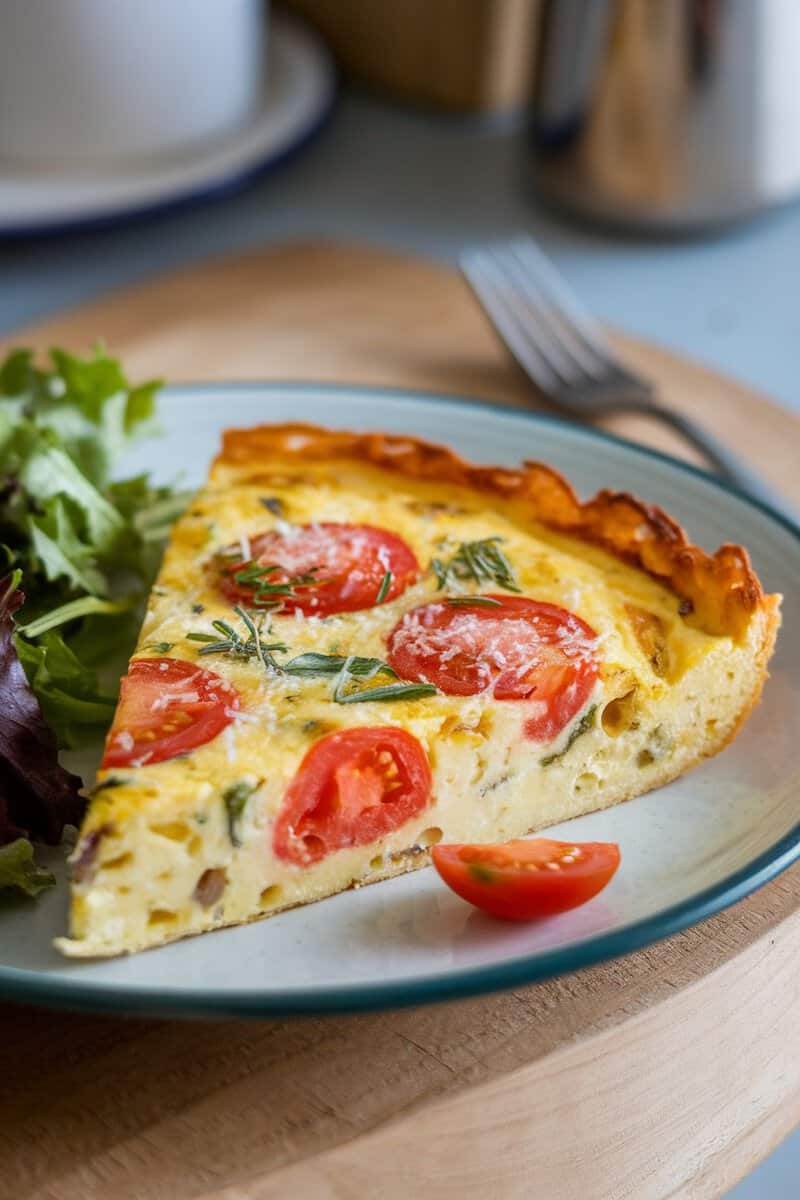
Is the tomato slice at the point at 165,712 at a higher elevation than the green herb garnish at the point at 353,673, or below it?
below

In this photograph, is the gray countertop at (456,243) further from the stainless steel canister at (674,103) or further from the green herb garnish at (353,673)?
the green herb garnish at (353,673)

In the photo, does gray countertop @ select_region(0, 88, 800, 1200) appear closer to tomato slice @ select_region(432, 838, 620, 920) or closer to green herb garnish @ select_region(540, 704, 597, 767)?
green herb garnish @ select_region(540, 704, 597, 767)

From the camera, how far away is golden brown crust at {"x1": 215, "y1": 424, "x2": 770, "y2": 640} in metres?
2.63

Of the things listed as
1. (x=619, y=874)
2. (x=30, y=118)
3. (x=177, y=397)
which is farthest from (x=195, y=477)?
(x=30, y=118)

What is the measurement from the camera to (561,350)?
13.3 feet

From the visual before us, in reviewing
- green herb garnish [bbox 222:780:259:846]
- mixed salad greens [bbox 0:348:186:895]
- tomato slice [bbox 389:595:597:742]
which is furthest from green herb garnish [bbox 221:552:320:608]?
green herb garnish [bbox 222:780:259:846]

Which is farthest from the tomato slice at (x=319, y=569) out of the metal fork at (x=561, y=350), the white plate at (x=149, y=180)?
the white plate at (x=149, y=180)

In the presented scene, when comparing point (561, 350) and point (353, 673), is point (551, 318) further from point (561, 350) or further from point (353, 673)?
point (353, 673)

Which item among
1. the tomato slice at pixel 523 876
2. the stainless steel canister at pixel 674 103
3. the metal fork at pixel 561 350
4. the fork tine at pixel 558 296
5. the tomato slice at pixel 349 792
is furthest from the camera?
the stainless steel canister at pixel 674 103

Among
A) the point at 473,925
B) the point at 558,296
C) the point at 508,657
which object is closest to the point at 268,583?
the point at 508,657

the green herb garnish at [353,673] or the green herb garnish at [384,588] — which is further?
the green herb garnish at [384,588]

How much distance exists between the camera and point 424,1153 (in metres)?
2.02

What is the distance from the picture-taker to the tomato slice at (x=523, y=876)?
213 cm

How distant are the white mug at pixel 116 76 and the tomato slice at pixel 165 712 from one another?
9.64ft
